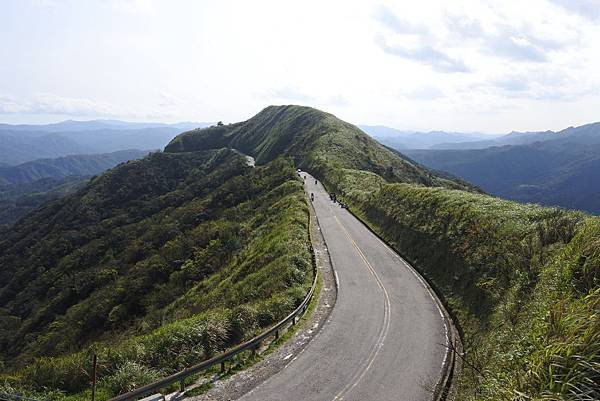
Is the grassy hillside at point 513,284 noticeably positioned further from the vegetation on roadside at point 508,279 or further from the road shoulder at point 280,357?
the road shoulder at point 280,357

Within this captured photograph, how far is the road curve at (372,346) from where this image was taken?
500 inches

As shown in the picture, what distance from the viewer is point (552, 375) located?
7.25 m

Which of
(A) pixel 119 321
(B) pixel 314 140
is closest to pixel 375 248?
(A) pixel 119 321

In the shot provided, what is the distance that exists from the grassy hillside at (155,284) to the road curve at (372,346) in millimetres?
2882

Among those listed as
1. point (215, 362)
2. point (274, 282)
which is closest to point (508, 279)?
point (274, 282)

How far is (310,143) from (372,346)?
285ft

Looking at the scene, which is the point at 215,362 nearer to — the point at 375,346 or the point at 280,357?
the point at 280,357

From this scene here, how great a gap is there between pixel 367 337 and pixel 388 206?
928 inches

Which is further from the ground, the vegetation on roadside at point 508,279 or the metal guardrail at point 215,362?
the vegetation on roadside at point 508,279

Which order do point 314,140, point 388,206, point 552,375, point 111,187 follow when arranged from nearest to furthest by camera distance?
point 552,375 < point 388,206 < point 314,140 < point 111,187

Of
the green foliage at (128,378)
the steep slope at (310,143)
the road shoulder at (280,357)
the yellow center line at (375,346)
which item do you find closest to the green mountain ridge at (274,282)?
the green foliage at (128,378)

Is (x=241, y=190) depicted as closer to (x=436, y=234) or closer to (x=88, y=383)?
(x=436, y=234)

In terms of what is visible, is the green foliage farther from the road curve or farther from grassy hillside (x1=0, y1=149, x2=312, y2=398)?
the road curve

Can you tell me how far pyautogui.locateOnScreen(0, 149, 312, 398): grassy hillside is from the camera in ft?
45.8
